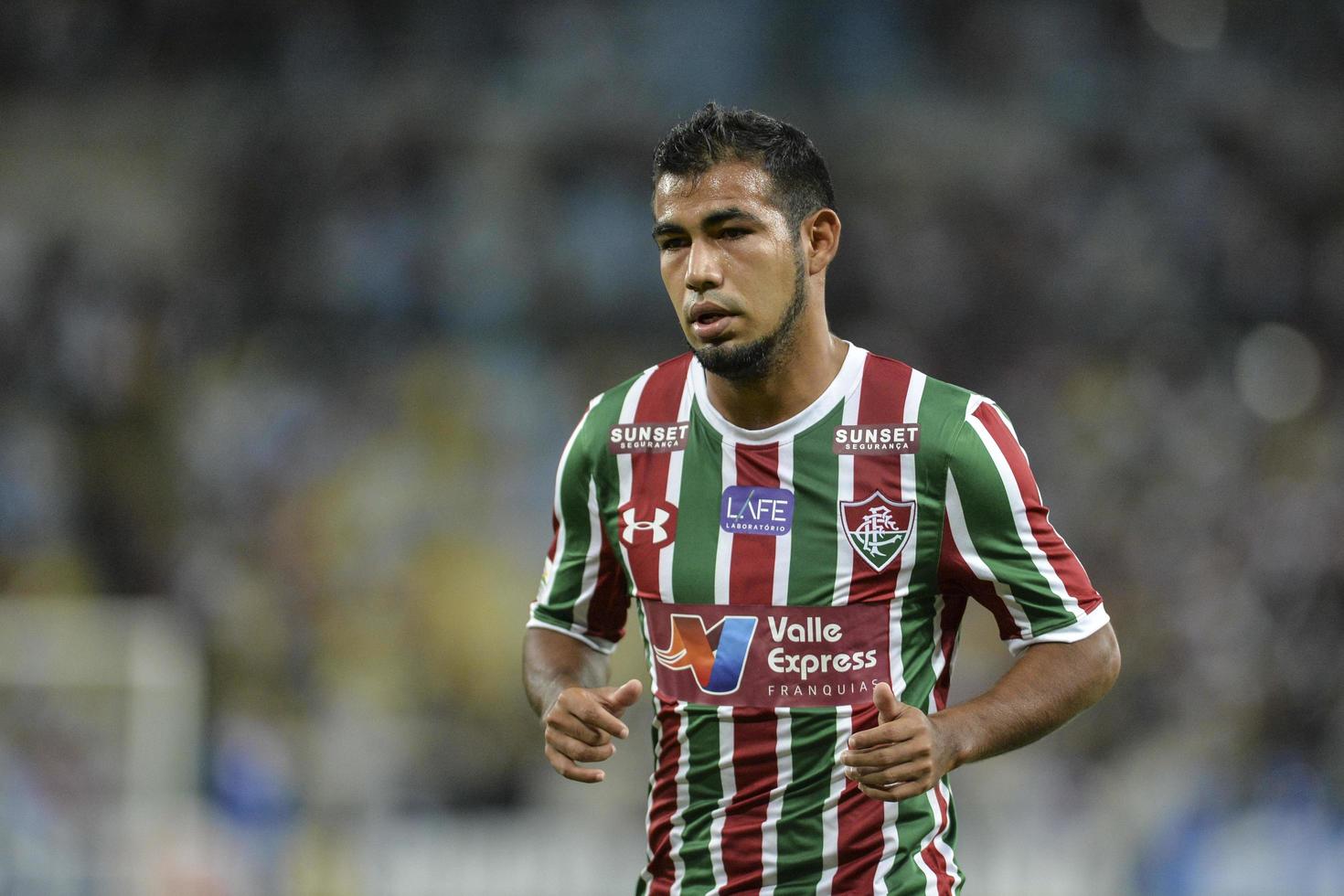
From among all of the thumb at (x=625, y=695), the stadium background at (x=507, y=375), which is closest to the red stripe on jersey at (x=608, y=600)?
the thumb at (x=625, y=695)

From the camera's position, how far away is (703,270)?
2.92m

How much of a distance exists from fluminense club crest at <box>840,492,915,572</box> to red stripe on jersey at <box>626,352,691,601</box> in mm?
383

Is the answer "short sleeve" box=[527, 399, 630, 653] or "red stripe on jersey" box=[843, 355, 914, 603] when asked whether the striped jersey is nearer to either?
"red stripe on jersey" box=[843, 355, 914, 603]

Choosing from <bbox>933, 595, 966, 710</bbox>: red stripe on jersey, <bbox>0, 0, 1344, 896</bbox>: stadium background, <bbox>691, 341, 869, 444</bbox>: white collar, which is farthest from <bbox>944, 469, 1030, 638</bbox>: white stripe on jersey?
<bbox>0, 0, 1344, 896</bbox>: stadium background

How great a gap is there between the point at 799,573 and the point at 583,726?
1.61 feet

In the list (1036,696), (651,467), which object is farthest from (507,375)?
(1036,696)

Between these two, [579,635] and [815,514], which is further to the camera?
[579,635]

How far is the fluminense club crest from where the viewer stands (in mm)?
2994

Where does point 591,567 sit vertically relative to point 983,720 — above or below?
above

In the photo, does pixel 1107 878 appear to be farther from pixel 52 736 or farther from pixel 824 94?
pixel 824 94

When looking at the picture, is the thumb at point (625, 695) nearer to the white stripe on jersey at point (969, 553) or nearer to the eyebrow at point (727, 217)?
the white stripe on jersey at point (969, 553)

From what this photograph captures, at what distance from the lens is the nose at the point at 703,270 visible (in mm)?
2926

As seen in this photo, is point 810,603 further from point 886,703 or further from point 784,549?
point 886,703

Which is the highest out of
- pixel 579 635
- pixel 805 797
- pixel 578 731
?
pixel 579 635
